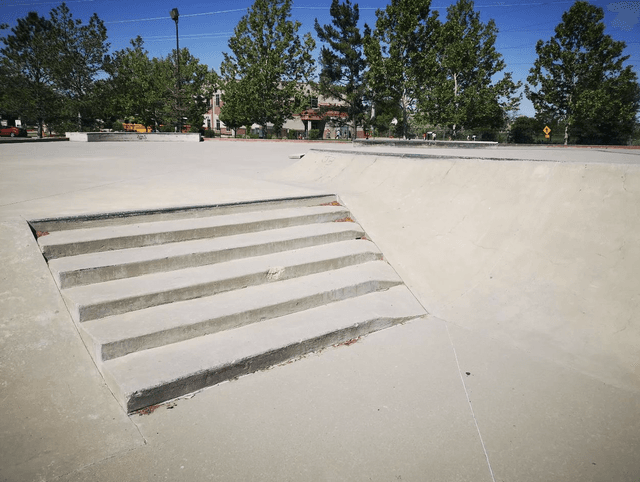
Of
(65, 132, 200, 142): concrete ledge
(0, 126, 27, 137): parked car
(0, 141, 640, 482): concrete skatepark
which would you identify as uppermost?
(0, 126, 27, 137): parked car

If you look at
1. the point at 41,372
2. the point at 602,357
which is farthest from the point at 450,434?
the point at 41,372

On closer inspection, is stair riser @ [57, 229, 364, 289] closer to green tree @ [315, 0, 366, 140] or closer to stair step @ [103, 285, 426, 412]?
stair step @ [103, 285, 426, 412]

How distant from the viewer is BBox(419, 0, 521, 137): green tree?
115ft

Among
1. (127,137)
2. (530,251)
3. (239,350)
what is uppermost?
(127,137)

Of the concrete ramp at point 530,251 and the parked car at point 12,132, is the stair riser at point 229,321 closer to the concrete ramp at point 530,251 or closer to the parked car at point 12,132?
the concrete ramp at point 530,251

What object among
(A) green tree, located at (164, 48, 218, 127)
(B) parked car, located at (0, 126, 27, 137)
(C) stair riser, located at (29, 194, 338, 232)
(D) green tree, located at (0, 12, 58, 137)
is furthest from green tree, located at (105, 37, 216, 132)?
(C) stair riser, located at (29, 194, 338, 232)

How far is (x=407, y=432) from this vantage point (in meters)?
2.44

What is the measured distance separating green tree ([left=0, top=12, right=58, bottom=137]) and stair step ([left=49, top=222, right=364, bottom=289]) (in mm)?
34930

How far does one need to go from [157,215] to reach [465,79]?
41428mm

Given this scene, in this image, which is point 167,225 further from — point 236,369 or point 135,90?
point 135,90

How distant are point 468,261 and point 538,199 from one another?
3.75 ft

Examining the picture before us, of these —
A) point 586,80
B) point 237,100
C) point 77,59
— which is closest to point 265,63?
point 237,100

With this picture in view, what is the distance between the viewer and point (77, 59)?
3334cm

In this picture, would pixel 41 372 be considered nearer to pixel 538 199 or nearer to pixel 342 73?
pixel 538 199
